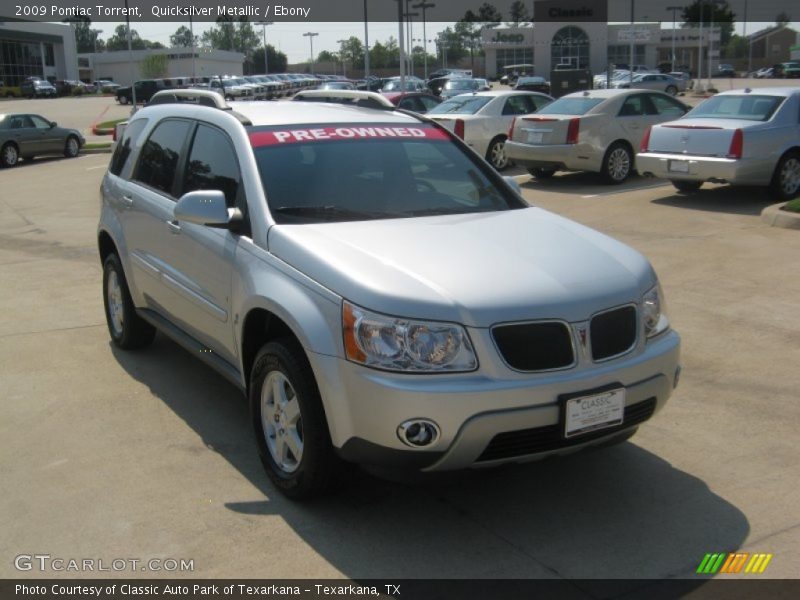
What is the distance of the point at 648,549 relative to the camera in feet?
13.1

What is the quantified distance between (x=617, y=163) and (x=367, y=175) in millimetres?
11187

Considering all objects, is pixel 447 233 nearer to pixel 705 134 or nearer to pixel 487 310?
pixel 487 310

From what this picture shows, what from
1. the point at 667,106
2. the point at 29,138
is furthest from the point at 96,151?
the point at 667,106

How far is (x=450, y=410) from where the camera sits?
3.74 meters

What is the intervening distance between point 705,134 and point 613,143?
9.54 ft

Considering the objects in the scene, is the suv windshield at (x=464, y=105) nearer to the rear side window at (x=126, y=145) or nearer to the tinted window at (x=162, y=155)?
the rear side window at (x=126, y=145)

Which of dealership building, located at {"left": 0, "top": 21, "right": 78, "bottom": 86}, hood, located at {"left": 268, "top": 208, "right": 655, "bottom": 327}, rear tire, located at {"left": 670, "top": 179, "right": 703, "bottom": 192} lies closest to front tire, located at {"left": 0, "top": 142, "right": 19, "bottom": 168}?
rear tire, located at {"left": 670, "top": 179, "right": 703, "bottom": 192}

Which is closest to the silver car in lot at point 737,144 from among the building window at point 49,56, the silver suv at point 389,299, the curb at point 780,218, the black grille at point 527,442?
the curb at point 780,218

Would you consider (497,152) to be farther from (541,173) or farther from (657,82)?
(657,82)

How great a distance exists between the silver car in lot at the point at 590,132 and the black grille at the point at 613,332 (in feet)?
37.2

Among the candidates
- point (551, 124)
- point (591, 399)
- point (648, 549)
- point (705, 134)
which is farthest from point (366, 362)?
point (551, 124)

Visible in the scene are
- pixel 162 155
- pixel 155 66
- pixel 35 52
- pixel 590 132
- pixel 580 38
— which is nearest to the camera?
pixel 162 155

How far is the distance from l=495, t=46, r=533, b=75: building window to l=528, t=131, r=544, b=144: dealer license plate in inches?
3507

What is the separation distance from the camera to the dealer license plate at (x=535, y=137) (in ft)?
50.9
